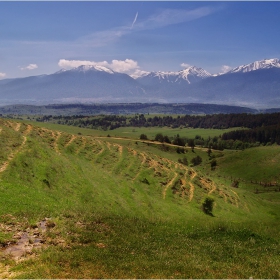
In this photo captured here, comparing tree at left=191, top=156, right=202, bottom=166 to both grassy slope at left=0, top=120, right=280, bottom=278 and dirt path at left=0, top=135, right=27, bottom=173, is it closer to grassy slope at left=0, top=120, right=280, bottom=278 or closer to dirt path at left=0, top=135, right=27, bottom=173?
grassy slope at left=0, top=120, right=280, bottom=278

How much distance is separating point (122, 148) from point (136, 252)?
43434mm

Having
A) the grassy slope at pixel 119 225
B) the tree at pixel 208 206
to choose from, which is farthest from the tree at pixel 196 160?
the tree at pixel 208 206

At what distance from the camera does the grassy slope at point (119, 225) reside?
14.5m

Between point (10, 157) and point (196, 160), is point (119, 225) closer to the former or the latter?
point (10, 157)

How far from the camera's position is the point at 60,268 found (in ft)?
44.3

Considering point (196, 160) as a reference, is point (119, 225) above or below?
above

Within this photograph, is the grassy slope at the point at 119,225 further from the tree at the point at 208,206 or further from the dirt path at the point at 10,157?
the tree at the point at 208,206

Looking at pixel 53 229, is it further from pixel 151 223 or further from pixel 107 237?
pixel 151 223

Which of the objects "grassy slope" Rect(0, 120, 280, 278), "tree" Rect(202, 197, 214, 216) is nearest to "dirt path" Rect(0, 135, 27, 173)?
"grassy slope" Rect(0, 120, 280, 278)

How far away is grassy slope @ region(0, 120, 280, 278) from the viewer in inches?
570

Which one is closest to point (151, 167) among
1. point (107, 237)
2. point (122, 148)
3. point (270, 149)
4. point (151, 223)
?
point (122, 148)

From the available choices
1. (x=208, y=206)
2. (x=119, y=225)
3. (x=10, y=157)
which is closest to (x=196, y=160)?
(x=208, y=206)

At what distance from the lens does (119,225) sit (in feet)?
71.5

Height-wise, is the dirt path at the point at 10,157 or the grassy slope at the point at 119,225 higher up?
the dirt path at the point at 10,157
